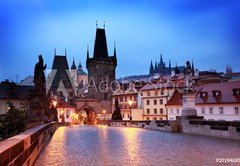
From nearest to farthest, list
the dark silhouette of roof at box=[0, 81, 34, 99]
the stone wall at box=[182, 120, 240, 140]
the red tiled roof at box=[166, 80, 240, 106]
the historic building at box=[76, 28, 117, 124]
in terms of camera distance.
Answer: the stone wall at box=[182, 120, 240, 140]
the red tiled roof at box=[166, 80, 240, 106]
the dark silhouette of roof at box=[0, 81, 34, 99]
the historic building at box=[76, 28, 117, 124]

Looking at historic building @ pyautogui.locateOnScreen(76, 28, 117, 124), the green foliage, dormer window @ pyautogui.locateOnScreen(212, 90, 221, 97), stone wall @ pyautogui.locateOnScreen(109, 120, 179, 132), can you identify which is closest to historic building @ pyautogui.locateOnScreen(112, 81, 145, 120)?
historic building @ pyautogui.locateOnScreen(76, 28, 117, 124)

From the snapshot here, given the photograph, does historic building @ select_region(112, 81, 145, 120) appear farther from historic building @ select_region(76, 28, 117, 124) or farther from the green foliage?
the green foliage

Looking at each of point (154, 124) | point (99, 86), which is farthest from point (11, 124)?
point (99, 86)

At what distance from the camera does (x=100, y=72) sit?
11019cm

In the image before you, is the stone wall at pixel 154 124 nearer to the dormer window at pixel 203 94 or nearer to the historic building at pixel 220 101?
the historic building at pixel 220 101

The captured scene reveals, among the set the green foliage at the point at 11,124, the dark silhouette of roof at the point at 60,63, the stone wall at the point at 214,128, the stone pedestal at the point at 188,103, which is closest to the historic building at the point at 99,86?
the dark silhouette of roof at the point at 60,63

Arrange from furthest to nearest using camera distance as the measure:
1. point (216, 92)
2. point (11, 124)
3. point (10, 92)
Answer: point (10, 92) → point (216, 92) → point (11, 124)

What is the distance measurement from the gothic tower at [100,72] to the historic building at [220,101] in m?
53.2

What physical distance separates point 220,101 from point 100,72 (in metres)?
66.2

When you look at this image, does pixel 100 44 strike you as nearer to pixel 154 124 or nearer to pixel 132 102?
pixel 132 102

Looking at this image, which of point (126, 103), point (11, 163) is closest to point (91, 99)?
point (126, 103)

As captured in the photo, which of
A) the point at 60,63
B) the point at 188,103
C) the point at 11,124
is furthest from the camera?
the point at 60,63

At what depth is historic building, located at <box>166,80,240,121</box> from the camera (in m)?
47.2

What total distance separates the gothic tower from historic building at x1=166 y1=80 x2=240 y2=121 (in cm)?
5317
